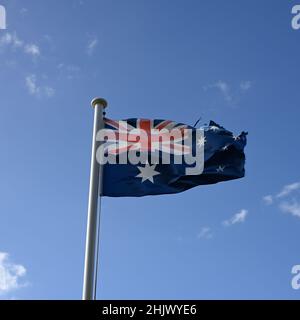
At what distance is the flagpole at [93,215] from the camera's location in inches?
506

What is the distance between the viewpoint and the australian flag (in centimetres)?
1520

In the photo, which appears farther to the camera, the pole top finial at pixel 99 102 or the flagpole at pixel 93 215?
the pole top finial at pixel 99 102

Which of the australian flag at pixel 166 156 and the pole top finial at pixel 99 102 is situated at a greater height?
the pole top finial at pixel 99 102

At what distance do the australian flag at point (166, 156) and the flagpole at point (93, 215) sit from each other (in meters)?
0.38

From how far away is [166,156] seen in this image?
1582cm

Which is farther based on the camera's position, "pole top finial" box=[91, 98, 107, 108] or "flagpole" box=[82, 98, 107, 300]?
"pole top finial" box=[91, 98, 107, 108]

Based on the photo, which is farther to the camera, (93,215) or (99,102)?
(99,102)

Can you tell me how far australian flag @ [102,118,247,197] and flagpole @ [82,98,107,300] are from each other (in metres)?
0.38

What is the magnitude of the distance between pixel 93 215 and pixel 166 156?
2952 millimetres
